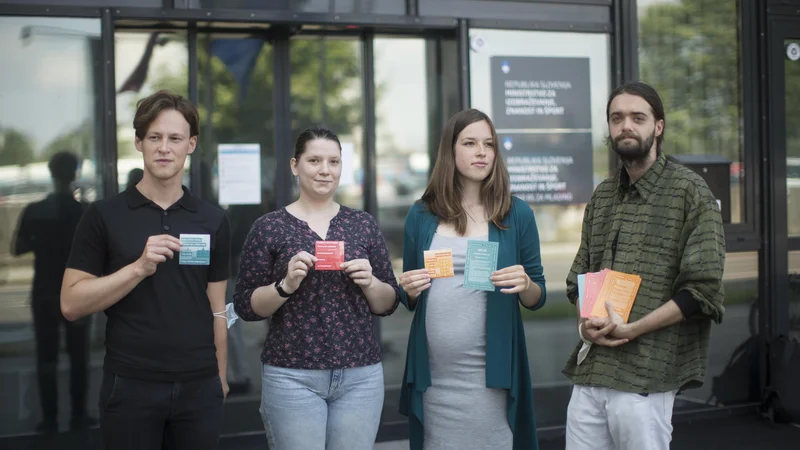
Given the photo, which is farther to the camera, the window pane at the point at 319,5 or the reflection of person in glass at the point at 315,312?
the window pane at the point at 319,5

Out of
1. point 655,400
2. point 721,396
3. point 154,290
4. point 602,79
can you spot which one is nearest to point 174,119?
point 154,290

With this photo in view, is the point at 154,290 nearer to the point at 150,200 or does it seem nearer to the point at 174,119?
the point at 150,200

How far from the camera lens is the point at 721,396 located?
6621 mm

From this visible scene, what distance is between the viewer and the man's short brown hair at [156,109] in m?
3.17

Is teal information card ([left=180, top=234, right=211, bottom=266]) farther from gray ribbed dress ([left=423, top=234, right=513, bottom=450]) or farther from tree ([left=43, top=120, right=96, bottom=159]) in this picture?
tree ([left=43, top=120, right=96, bottom=159])

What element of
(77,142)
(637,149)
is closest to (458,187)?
→ (637,149)

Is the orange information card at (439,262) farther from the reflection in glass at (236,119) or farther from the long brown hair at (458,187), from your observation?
the reflection in glass at (236,119)

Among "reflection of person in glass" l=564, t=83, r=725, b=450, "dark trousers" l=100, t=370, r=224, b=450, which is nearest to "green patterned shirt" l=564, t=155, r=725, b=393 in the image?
"reflection of person in glass" l=564, t=83, r=725, b=450

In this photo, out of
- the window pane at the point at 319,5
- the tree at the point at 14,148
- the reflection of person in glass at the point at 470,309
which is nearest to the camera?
the reflection of person in glass at the point at 470,309

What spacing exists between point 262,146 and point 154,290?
2.80 m

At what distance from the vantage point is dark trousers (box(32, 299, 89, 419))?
5316 millimetres

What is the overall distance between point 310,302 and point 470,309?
660 millimetres

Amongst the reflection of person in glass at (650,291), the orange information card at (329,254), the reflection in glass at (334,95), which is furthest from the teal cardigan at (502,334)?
the reflection in glass at (334,95)

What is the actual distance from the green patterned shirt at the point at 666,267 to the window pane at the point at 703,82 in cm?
331
